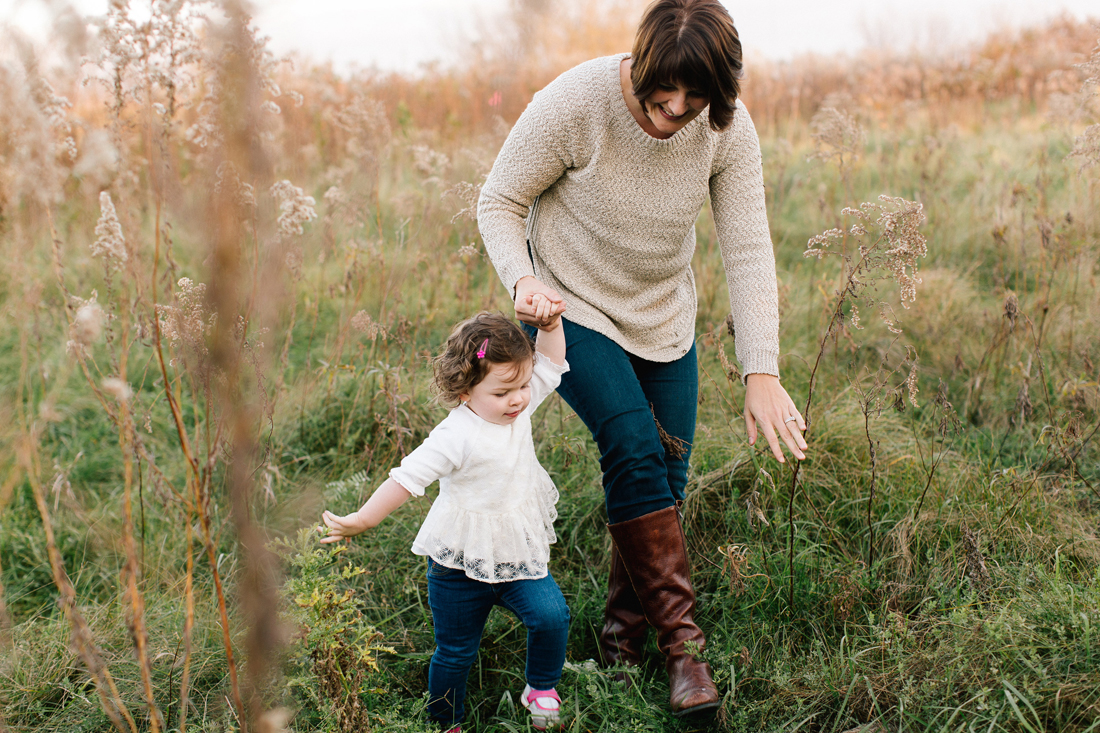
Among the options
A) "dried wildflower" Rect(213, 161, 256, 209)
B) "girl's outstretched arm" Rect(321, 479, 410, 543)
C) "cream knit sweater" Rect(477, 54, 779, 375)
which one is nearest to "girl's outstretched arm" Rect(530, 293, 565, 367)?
"cream knit sweater" Rect(477, 54, 779, 375)

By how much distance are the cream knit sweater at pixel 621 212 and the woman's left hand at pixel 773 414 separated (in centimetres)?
4

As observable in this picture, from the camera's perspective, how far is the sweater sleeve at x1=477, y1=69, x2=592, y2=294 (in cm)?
204

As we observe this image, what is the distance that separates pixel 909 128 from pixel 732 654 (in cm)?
663

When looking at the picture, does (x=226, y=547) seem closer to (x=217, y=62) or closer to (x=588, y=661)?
(x=588, y=661)

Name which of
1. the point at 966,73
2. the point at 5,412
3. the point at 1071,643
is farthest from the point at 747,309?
the point at 966,73

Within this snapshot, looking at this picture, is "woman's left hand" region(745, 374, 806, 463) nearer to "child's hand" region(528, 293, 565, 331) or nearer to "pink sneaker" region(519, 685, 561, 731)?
"child's hand" region(528, 293, 565, 331)

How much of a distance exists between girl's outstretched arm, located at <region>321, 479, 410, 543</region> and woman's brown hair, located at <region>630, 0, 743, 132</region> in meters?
1.14

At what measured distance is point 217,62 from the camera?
536 millimetres

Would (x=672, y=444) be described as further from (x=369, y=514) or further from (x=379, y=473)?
(x=379, y=473)

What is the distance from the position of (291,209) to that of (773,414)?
5.89 feet

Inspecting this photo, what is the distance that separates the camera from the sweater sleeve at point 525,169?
204 cm

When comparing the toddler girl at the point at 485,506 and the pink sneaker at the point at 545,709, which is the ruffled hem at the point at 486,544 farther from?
the pink sneaker at the point at 545,709

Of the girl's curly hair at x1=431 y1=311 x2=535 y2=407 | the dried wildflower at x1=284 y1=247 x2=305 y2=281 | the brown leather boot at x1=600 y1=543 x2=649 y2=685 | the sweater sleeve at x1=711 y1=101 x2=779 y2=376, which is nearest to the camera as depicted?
the girl's curly hair at x1=431 y1=311 x2=535 y2=407

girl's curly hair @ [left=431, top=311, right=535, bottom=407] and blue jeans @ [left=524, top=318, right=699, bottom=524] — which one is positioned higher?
girl's curly hair @ [left=431, top=311, right=535, bottom=407]
